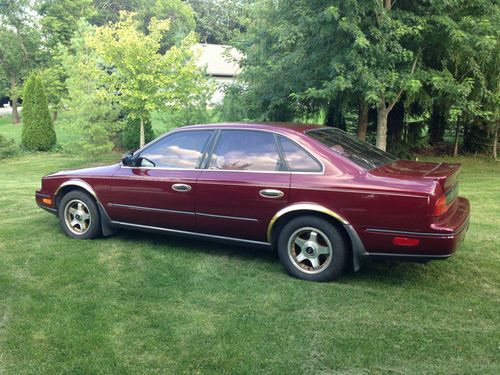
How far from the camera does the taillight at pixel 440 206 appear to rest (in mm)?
4055

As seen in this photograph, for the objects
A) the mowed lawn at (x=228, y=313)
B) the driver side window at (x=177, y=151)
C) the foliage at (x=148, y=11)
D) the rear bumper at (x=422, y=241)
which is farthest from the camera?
the foliage at (x=148, y=11)

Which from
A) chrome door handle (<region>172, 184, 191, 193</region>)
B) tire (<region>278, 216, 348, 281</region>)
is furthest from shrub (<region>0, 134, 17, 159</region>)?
tire (<region>278, 216, 348, 281</region>)

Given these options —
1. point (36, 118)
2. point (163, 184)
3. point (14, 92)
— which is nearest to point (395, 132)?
point (163, 184)

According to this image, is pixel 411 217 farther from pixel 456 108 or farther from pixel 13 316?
pixel 456 108

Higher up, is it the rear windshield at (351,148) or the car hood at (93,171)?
the rear windshield at (351,148)

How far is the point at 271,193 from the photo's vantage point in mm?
4652

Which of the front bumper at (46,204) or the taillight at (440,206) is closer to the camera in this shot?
the taillight at (440,206)

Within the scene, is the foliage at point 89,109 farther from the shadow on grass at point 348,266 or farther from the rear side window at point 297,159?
the rear side window at point 297,159

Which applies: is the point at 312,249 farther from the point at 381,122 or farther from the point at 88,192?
the point at 381,122

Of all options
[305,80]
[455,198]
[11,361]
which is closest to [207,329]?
[11,361]

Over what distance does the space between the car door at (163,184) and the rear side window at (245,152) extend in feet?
0.72

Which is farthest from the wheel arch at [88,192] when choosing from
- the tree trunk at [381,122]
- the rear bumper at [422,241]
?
the tree trunk at [381,122]

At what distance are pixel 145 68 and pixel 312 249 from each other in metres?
9.93

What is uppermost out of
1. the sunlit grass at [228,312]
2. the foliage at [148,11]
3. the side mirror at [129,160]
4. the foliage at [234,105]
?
the foliage at [148,11]
